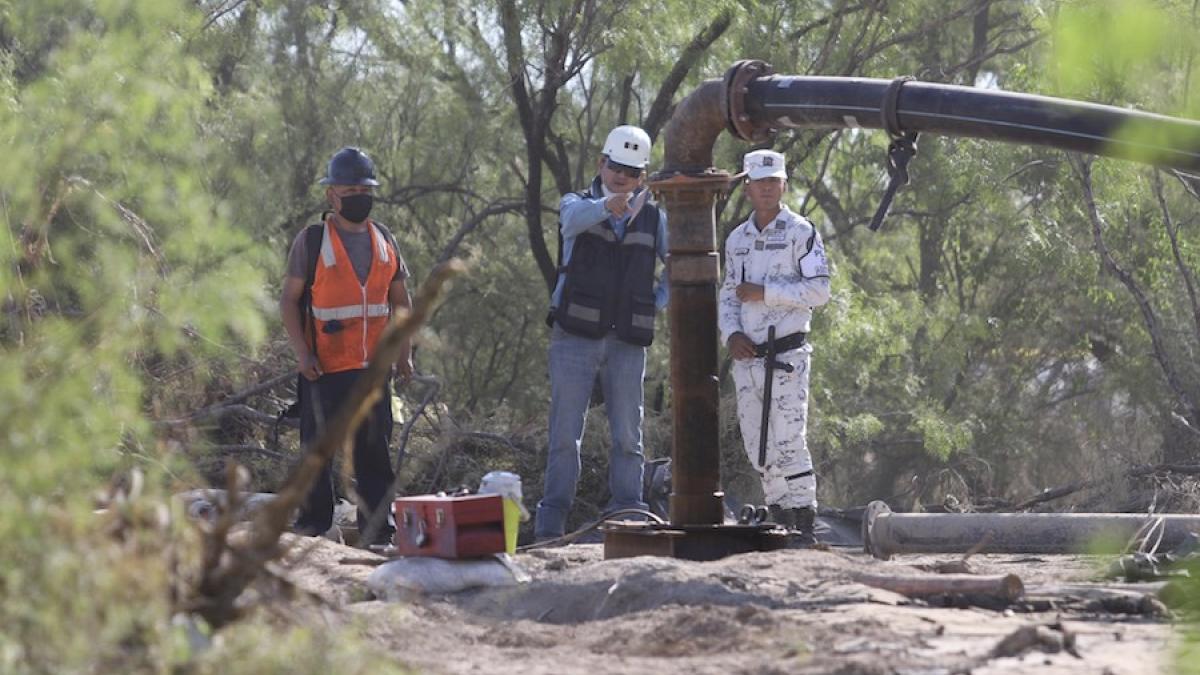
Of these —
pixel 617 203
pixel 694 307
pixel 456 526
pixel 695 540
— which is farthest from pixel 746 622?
pixel 617 203

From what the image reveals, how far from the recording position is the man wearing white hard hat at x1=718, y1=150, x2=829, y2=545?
9.54 m

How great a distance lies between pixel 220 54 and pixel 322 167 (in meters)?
1.66

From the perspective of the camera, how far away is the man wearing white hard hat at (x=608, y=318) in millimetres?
9523

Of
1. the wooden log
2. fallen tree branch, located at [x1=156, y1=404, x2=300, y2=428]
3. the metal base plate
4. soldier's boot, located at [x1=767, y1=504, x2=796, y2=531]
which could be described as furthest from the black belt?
fallen tree branch, located at [x1=156, y1=404, x2=300, y2=428]

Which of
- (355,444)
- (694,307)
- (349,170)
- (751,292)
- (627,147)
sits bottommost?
(355,444)

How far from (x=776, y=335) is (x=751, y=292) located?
0.27m

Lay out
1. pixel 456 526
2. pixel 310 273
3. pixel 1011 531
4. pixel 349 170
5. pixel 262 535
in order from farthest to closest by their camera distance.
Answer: pixel 349 170 → pixel 310 273 → pixel 1011 531 → pixel 456 526 → pixel 262 535

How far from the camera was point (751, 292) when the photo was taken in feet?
31.2

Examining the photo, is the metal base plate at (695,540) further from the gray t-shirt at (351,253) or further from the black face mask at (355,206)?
the black face mask at (355,206)

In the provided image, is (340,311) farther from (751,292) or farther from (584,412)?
(751,292)

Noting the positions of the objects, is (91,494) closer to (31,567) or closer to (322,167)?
(31,567)

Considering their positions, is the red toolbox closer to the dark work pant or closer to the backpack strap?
the dark work pant

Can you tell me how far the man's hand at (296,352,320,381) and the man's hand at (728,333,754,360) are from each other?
217cm

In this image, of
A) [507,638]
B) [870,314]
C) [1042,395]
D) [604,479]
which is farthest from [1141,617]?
[1042,395]
